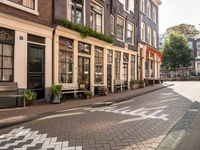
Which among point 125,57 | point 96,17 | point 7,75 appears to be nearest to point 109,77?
point 125,57

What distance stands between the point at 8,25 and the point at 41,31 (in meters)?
2.02

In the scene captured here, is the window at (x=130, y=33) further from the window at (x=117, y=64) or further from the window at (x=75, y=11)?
the window at (x=75, y=11)

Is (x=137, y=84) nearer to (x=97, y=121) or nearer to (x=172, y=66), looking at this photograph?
(x=97, y=121)

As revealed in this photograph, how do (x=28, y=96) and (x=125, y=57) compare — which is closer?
(x=28, y=96)

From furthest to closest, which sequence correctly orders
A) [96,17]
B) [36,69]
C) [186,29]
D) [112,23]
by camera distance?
[186,29] → [112,23] → [96,17] → [36,69]

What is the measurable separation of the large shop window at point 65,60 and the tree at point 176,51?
127 feet

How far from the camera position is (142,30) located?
1117 inches

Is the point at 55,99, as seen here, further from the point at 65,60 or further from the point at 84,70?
the point at 84,70

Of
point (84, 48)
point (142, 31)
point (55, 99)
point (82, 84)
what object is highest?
point (142, 31)

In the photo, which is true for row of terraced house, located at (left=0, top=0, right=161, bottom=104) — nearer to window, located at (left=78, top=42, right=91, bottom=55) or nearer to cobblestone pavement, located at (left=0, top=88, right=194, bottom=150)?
window, located at (left=78, top=42, right=91, bottom=55)

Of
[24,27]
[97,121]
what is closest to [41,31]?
[24,27]

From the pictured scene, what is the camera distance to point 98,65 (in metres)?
17.7

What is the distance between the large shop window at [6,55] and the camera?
10.3 m

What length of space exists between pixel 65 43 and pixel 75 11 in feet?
8.15
